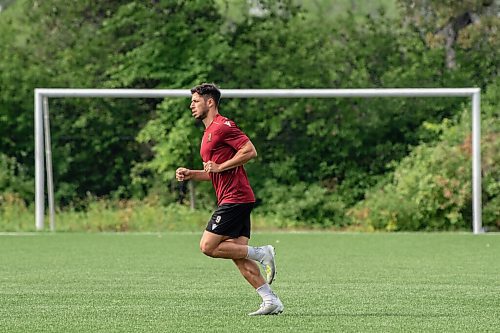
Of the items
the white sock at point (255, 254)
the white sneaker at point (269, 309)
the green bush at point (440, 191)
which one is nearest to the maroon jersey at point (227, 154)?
the white sock at point (255, 254)

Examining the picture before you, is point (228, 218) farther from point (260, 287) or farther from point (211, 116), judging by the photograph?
point (211, 116)

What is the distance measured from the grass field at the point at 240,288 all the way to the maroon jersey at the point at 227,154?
0.94m

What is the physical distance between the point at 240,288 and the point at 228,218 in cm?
288

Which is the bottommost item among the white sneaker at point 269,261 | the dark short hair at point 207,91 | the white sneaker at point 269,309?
the white sneaker at point 269,309

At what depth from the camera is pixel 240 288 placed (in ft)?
41.2

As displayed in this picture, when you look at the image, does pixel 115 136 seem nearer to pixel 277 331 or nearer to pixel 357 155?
pixel 357 155

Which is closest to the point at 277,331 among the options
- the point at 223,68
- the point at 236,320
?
the point at 236,320

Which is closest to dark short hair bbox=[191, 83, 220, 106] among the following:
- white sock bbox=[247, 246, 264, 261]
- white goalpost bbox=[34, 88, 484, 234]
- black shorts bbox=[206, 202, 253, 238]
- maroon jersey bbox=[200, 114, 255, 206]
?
maroon jersey bbox=[200, 114, 255, 206]

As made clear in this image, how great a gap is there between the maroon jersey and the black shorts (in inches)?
1.8

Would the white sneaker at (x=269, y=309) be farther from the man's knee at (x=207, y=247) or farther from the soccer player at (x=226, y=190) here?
the man's knee at (x=207, y=247)

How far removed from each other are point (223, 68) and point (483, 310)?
68.9 ft

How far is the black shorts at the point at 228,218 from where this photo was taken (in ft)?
32.0

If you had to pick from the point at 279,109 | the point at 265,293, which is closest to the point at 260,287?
the point at 265,293

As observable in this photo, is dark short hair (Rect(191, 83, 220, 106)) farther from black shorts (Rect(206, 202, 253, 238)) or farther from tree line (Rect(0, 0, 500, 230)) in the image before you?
tree line (Rect(0, 0, 500, 230))
